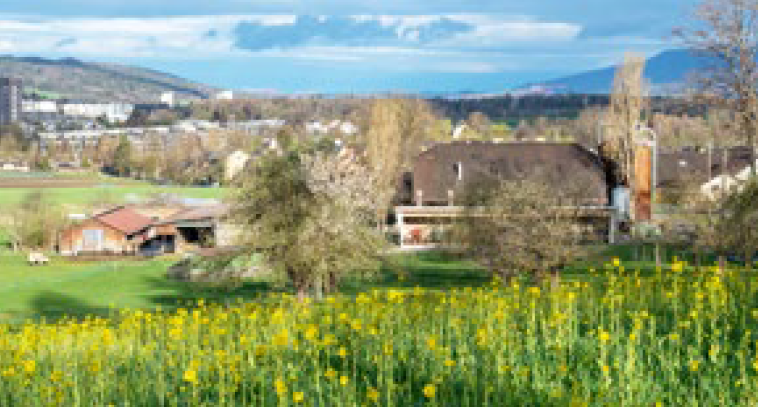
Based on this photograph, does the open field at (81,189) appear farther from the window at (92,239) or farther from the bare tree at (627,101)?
the bare tree at (627,101)

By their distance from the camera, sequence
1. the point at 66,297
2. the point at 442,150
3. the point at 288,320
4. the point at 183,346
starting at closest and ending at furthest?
the point at 183,346
the point at 288,320
the point at 66,297
the point at 442,150

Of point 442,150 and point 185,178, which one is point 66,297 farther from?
point 185,178

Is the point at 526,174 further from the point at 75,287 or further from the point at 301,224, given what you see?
the point at 301,224

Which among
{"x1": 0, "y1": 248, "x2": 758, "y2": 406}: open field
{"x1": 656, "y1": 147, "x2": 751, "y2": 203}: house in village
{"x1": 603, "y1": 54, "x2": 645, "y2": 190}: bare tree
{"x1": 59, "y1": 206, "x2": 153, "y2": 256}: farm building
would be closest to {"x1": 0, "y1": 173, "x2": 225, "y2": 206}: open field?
Answer: {"x1": 59, "y1": 206, "x2": 153, "y2": 256}: farm building

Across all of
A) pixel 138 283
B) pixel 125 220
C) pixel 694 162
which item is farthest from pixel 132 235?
pixel 694 162

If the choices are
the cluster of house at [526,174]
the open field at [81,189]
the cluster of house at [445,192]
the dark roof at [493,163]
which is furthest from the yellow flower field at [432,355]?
the open field at [81,189]

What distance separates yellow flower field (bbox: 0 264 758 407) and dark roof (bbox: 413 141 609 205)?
2771 inches

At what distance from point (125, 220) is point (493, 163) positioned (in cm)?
3540

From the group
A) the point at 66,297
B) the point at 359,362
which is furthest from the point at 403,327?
the point at 66,297

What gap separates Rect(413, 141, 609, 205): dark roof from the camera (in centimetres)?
8350

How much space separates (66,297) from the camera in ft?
179

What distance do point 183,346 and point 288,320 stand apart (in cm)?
143

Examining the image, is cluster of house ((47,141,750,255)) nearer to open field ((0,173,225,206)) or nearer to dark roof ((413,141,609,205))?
dark roof ((413,141,609,205))

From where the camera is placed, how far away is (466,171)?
285 ft
